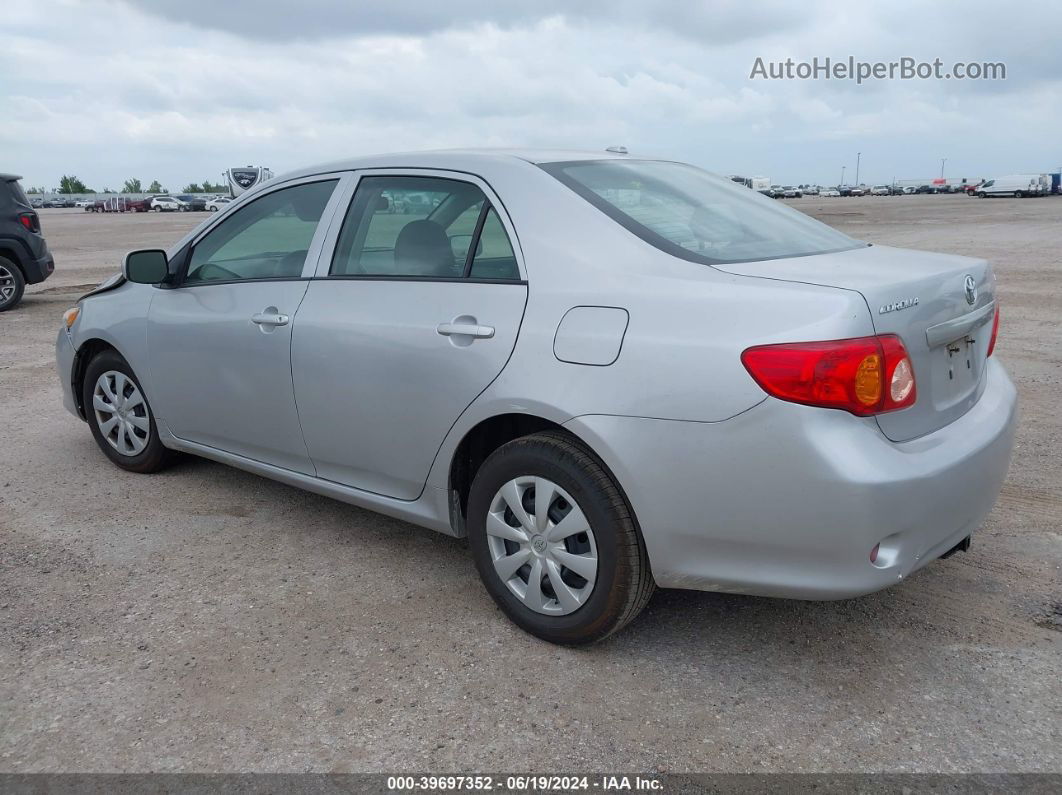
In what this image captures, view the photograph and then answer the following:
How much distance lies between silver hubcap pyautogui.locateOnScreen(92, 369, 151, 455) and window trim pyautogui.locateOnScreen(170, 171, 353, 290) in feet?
2.29

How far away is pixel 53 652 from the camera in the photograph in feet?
10.3

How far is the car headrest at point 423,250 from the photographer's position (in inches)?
135

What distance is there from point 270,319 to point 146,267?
88cm

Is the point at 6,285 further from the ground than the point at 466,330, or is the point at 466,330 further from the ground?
the point at 466,330

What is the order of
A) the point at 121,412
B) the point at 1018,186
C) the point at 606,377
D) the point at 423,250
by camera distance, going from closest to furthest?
1. the point at 606,377
2. the point at 423,250
3. the point at 121,412
4. the point at 1018,186

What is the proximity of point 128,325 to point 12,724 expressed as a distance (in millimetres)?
2353

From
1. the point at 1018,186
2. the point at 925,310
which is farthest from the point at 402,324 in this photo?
the point at 1018,186

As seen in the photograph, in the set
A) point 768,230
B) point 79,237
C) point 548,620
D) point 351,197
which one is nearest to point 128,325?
point 351,197

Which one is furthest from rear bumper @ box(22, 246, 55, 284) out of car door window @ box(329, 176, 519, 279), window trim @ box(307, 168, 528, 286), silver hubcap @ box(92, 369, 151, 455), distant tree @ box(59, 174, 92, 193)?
distant tree @ box(59, 174, 92, 193)

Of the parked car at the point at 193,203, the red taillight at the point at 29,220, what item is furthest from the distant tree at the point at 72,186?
the red taillight at the point at 29,220

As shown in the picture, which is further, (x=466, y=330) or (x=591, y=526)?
(x=466, y=330)

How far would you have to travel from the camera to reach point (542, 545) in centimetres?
304

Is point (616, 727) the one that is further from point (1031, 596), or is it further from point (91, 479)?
point (91, 479)

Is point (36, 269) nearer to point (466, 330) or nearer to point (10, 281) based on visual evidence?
point (10, 281)
